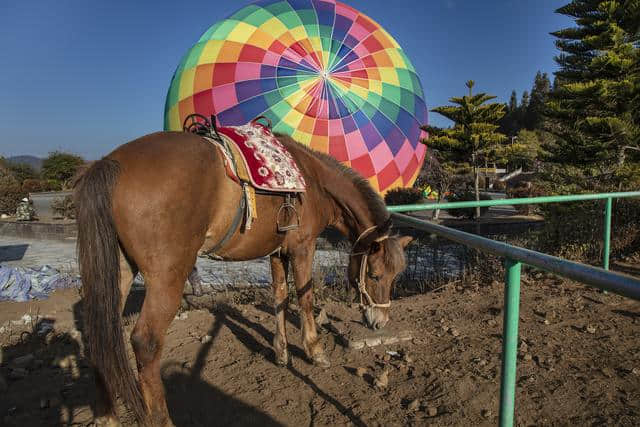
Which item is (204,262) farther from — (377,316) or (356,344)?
(377,316)

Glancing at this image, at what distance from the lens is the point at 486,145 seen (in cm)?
1395

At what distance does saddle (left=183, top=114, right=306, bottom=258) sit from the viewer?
2.37 meters

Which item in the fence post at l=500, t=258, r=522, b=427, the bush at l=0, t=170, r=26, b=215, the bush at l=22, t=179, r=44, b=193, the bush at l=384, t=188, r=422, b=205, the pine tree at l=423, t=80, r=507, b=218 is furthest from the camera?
the bush at l=22, t=179, r=44, b=193

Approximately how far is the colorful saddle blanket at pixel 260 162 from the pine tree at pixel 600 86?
949cm

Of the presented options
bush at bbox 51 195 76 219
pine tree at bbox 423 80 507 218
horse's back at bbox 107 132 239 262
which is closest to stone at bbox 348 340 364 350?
horse's back at bbox 107 132 239 262

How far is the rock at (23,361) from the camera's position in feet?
10.2

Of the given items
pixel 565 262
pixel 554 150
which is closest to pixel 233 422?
pixel 565 262

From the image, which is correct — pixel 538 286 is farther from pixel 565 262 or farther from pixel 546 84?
pixel 546 84

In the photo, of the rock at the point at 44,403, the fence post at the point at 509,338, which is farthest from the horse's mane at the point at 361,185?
the rock at the point at 44,403

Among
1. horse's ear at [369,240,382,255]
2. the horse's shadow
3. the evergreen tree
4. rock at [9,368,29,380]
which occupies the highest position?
the evergreen tree

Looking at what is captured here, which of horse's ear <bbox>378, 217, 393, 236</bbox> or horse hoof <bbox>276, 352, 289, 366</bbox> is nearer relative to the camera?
horse's ear <bbox>378, 217, 393, 236</bbox>

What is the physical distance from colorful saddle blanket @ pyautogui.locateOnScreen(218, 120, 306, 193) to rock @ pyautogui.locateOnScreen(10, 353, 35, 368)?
260 cm

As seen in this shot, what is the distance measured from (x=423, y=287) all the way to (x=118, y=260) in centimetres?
442

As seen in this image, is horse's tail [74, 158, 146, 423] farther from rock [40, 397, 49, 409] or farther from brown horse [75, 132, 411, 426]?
rock [40, 397, 49, 409]
